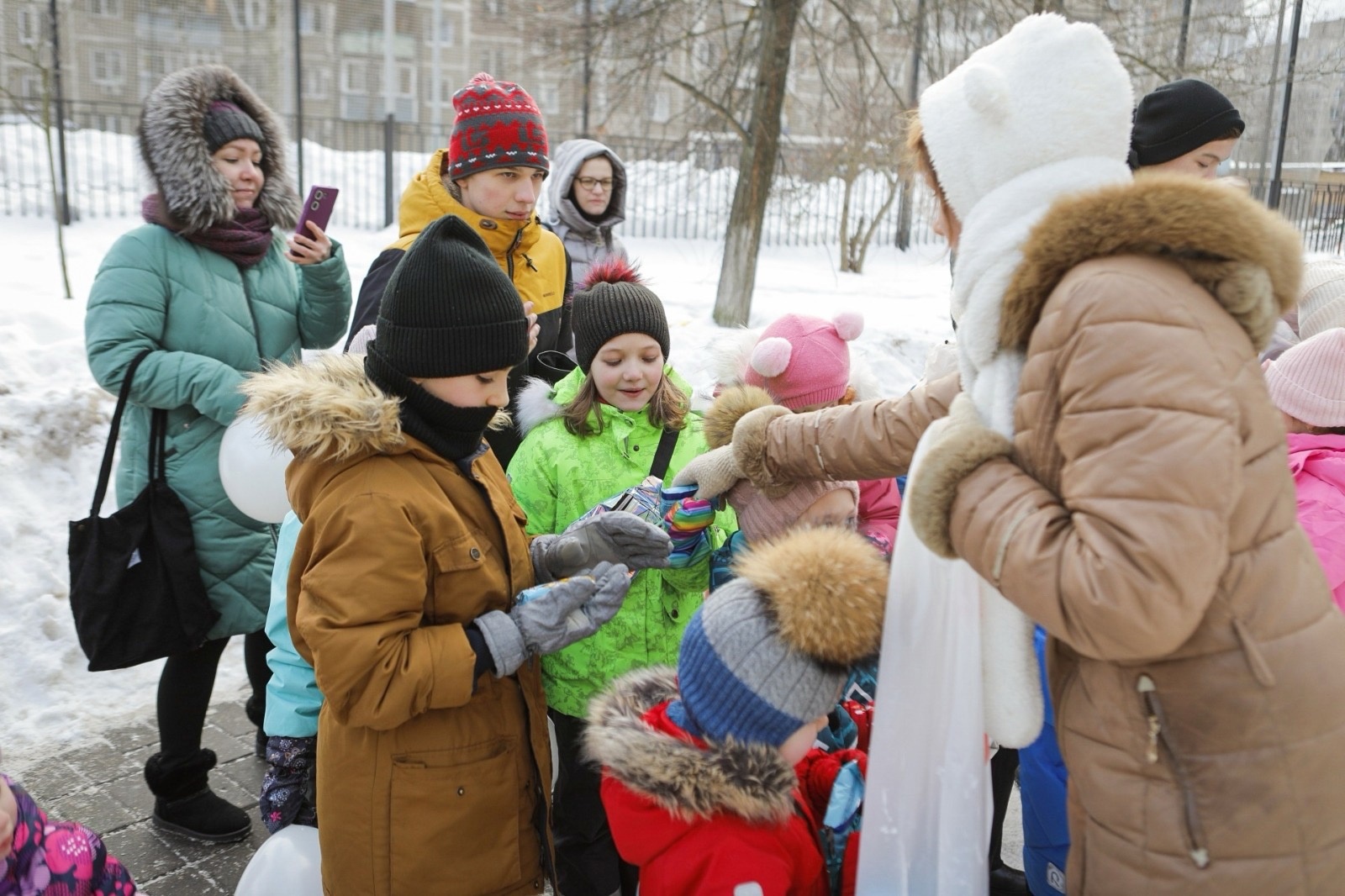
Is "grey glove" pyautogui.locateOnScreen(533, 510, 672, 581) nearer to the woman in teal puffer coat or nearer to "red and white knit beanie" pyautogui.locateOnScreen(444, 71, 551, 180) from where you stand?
the woman in teal puffer coat

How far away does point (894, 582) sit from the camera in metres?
1.76

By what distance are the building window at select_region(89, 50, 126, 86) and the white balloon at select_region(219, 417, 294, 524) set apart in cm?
2147

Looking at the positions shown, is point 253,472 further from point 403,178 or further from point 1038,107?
point 403,178

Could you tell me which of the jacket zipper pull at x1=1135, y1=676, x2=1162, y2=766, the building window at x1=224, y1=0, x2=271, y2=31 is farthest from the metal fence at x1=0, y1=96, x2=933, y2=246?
the jacket zipper pull at x1=1135, y1=676, x2=1162, y2=766

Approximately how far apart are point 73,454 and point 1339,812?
19.8ft

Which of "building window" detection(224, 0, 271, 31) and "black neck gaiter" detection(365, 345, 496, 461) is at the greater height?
"building window" detection(224, 0, 271, 31)

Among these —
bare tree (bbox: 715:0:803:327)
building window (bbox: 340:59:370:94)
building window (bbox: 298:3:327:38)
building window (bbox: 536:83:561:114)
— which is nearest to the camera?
bare tree (bbox: 715:0:803:327)

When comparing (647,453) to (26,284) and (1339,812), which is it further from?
(26,284)

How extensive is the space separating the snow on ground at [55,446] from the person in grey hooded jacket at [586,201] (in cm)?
87

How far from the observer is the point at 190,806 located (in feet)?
11.0

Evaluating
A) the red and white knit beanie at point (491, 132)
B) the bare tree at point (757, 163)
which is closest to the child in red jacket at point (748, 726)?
the red and white knit beanie at point (491, 132)

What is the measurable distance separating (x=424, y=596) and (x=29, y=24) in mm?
13894

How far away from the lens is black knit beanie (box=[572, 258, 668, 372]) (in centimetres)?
317

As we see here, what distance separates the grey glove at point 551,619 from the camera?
2088mm
